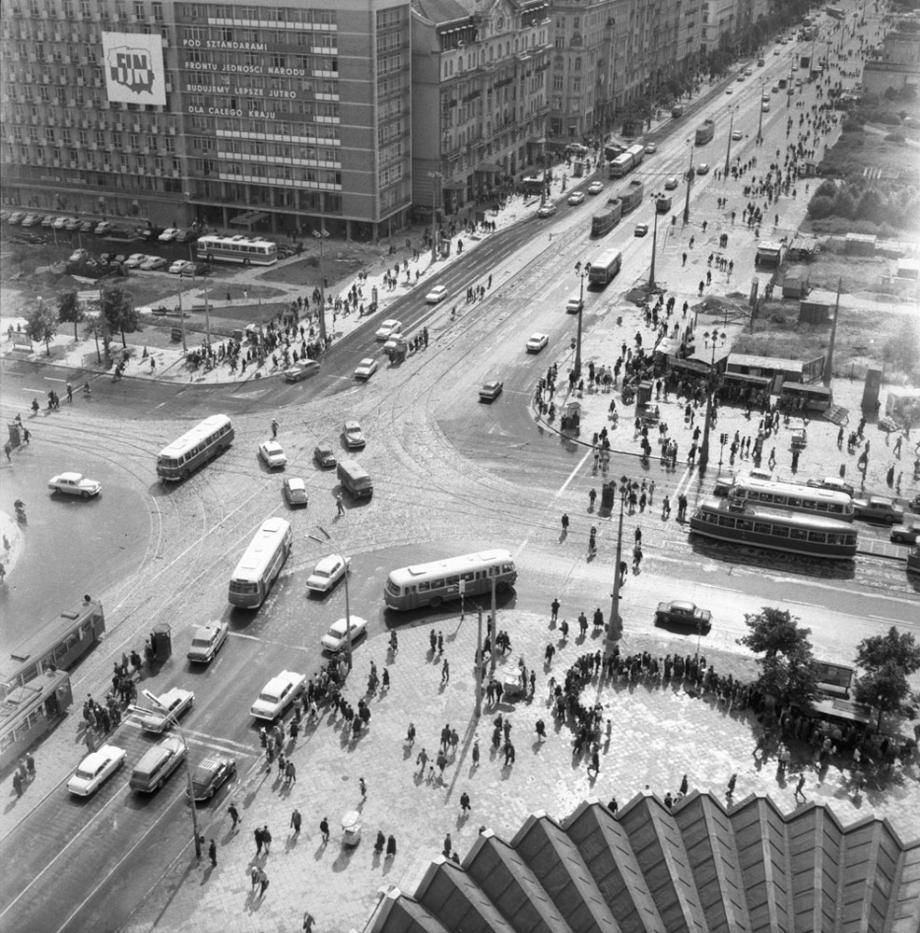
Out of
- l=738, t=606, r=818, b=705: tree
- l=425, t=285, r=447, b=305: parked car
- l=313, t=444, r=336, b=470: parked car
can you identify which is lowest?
l=425, t=285, r=447, b=305: parked car

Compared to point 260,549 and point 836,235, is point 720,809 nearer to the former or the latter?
point 260,549

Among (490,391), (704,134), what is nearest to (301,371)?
(490,391)

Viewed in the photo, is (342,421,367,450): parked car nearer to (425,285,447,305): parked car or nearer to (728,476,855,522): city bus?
(728,476,855,522): city bus

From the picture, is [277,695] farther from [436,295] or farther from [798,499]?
[436,295]

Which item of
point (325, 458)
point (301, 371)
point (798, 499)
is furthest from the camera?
point (301, 371)

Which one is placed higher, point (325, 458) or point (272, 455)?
point (272, 455)

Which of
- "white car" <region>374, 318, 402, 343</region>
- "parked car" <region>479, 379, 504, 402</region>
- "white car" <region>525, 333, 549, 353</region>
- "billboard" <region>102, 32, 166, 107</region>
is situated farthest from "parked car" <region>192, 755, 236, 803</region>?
"billboard" <region>102, 32, 166, 107</region>
